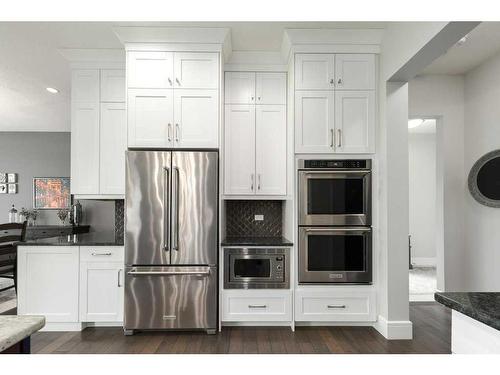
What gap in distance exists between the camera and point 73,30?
3.14 m

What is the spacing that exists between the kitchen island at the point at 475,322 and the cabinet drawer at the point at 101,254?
9.27ft

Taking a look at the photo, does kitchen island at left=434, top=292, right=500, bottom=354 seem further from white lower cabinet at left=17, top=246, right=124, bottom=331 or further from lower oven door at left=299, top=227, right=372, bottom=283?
white lower cabinet at left=17, top=246, right=124, bottom=331

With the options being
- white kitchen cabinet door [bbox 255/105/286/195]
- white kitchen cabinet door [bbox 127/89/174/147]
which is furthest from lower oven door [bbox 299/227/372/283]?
white kitchen cabinet door [bbox 127/89/174/147]

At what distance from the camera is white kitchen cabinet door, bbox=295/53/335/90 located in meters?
3.26

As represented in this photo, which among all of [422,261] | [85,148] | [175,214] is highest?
[85,148]

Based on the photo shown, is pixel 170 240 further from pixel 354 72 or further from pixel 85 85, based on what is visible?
pixel 354 72

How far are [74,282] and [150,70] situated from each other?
205cm

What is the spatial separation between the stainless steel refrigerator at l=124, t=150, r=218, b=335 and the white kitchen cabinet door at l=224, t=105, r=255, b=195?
15.7 inches

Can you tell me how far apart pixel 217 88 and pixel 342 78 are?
116 cm

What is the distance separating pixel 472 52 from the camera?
12.0ft

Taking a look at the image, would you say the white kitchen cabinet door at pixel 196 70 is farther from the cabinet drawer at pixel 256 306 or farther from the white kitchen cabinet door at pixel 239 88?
the cabinet drawer at pixel 256 306

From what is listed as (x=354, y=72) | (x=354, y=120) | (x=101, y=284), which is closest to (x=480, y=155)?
(x=354, y=120)

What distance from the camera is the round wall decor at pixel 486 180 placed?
12.4 ft
